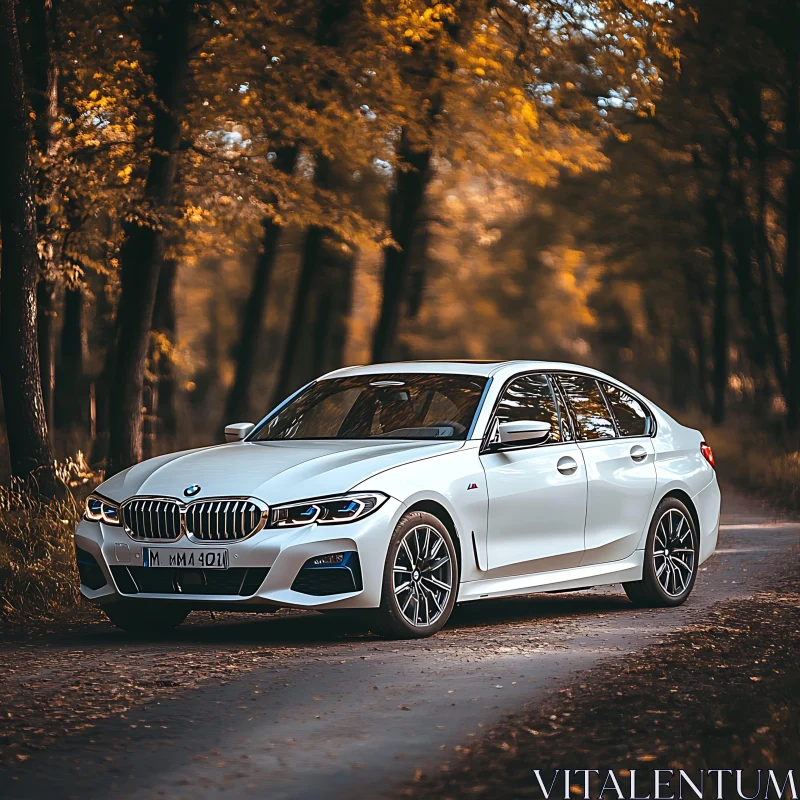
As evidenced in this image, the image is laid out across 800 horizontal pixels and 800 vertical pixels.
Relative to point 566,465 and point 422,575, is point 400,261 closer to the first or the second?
point 566,465

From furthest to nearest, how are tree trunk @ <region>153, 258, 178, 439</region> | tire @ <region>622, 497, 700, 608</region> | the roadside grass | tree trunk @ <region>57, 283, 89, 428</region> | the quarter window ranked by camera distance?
tree trunk @ <region>57, 283, 89, 428</region> → tree trunk @ <region>153, 258, 178, 439</region> → the quarter window → tire @ <region>622, 497, 700, 608</region> → the roadside grass

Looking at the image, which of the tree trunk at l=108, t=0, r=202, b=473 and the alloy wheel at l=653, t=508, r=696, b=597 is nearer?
the alloy wheel at l=653, t=508, r=696, b=597

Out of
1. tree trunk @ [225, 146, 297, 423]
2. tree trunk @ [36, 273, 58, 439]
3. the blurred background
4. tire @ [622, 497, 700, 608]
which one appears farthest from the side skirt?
tree trunk @ [225, 146, 297, 423]

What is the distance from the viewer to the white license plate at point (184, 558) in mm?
9141

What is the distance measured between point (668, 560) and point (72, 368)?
17503 millimetres

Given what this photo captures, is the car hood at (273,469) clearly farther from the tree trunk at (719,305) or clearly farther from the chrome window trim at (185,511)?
the tree trunk at (719,305)

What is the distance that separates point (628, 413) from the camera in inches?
456

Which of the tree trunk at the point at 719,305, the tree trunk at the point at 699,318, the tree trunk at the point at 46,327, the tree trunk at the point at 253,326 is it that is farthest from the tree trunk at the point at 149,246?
the tree trunk at the point at 699,318

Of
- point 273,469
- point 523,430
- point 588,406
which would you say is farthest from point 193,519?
point 588,406

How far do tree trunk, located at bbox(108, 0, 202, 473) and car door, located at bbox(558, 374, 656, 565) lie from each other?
7.11 meters

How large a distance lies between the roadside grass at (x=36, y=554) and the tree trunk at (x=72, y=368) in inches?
488

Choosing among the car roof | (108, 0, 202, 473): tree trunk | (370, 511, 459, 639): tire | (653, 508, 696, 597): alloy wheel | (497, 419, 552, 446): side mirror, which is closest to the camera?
(370, 511, 459, 639): tire

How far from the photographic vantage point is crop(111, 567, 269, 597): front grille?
909cm

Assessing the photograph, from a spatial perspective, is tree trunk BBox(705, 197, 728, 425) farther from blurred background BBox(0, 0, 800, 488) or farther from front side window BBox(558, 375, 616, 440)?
front side window BBox(558, 375, 616, 440)
